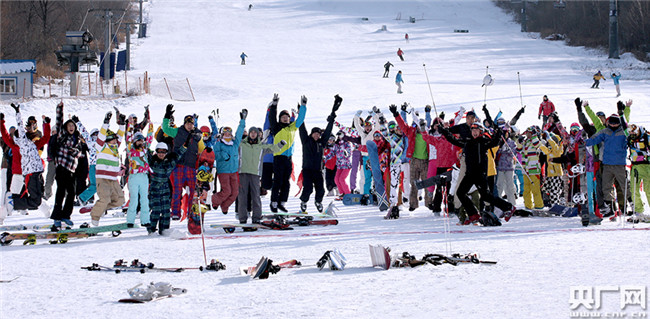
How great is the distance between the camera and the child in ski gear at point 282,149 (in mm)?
12875

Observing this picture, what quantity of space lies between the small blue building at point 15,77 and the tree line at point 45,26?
10012 mm

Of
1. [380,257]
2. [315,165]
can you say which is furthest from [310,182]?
Result: [380,257]

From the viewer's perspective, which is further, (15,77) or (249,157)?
(15,77)

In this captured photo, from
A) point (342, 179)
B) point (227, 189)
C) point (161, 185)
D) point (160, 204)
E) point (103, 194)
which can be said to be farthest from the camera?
point (342, 179)

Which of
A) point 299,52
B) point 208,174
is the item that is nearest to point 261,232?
point 208,174

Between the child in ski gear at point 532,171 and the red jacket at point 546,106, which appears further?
the red jacket at point 546,106

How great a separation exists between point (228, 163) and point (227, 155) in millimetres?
139

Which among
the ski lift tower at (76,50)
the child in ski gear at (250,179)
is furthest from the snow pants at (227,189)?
the ski lift tower at (76,50)

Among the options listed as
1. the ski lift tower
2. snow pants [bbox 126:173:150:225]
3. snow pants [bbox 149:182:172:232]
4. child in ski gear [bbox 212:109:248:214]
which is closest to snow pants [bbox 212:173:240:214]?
child in ski gear [bbox 212:109:248:214]

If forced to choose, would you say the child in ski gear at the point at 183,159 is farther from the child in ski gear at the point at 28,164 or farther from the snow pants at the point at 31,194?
the snow pants at the point at 31,194

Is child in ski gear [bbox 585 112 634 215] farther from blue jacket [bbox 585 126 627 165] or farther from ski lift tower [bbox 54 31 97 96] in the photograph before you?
ski lift tower [bbox 54 31 97 96]

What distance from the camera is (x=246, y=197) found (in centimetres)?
1190

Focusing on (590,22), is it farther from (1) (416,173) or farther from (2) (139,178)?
(2) (139,178)

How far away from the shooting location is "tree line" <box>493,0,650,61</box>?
6912cm
